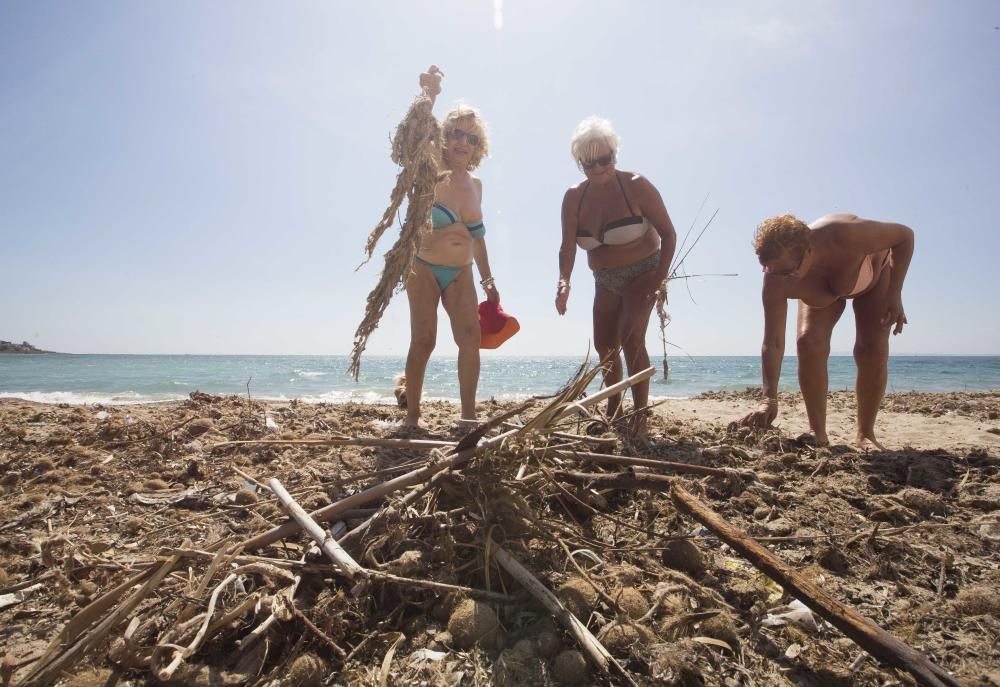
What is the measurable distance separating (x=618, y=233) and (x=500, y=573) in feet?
8.16

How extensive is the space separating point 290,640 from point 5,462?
2.54 meters

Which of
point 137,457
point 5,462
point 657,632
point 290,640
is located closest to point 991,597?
point 657,632

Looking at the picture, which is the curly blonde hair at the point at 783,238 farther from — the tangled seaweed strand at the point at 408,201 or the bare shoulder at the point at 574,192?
the tangled seaweed strand at the point at 408,201

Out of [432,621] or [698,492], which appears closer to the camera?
[432,621]

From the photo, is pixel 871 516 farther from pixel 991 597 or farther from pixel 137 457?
pixel 137 457

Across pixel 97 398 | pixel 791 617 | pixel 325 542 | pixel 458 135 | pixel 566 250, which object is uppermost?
pixel 458 135

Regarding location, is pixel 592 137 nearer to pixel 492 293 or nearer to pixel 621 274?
pixel 621 274

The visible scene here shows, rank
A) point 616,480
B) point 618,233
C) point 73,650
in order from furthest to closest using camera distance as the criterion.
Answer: point 618,233 → point 616,480 → point 73,650

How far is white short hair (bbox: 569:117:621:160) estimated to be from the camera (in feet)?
10.6

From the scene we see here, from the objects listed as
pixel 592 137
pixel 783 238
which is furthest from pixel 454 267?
pixel 783 238

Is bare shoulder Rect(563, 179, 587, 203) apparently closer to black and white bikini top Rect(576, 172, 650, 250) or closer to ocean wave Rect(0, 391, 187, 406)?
black and white bikini top Rect(576, 172, 650, 250)

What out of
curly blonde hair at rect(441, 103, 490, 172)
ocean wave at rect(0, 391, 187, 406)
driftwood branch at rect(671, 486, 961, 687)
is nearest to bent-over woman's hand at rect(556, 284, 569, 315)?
curly blonde hair at rect(441, 103, 490, 172)

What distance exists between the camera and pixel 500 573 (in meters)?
1.30

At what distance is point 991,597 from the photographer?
1.33 metres
